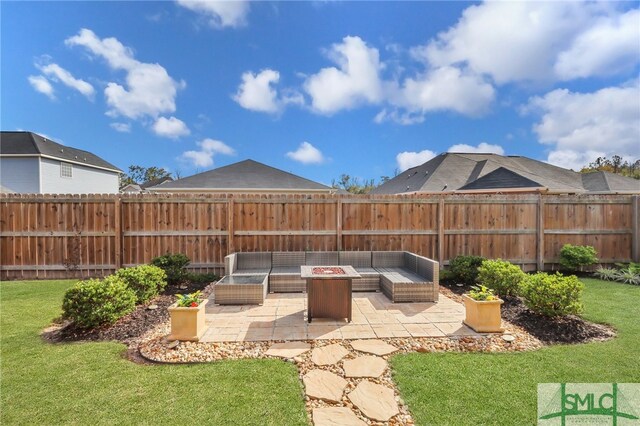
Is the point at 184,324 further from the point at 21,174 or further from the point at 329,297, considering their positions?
the point at 21,174

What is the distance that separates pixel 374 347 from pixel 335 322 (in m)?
1.00

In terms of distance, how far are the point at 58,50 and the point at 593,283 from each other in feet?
60.7

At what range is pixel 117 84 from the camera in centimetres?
1332

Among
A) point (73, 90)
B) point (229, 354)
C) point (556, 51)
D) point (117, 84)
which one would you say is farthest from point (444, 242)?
point (73, 90)

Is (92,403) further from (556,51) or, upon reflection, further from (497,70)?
(497,70)

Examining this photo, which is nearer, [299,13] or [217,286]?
[217,286]

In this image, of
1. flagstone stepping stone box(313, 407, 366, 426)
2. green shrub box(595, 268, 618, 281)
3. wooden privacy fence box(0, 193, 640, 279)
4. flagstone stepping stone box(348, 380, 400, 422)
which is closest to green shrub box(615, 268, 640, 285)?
green shrub box(595, 268, 618, 281)

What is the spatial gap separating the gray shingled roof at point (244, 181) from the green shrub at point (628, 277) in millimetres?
9279

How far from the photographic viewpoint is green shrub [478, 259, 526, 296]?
5.54 m

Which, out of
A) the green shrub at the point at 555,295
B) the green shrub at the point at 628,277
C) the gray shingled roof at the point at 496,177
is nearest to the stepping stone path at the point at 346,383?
the green shrub at the point at 555,295

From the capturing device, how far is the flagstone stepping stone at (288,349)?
3619 mm

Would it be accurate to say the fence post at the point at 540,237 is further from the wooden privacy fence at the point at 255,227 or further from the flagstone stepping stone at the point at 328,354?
the flagstone stepping stone at the point at 328,354

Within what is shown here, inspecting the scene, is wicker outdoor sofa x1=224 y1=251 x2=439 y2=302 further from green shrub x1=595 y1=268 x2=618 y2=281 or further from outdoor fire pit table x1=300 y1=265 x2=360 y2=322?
green shrub x1=595 y1=268 x2=618 y2=281

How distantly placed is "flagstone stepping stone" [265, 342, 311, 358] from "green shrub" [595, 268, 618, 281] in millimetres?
8403
